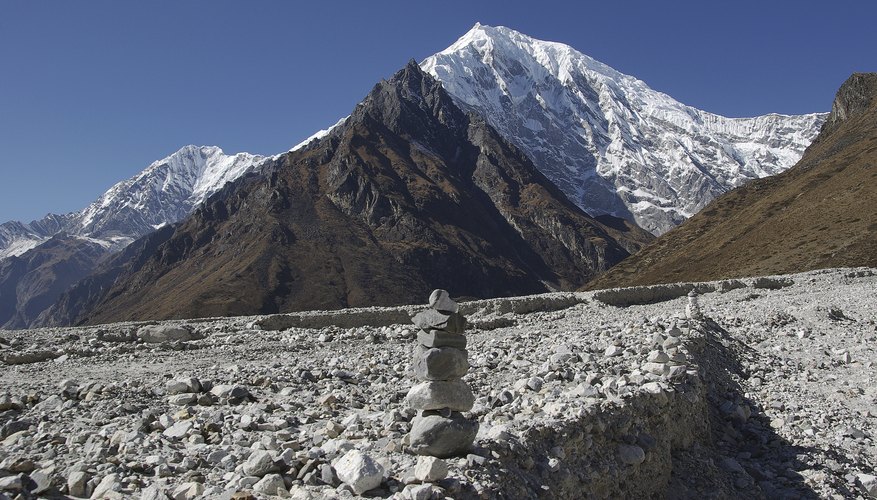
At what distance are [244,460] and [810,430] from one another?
35.1 feet

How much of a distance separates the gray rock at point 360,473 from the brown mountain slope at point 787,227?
66.1 m

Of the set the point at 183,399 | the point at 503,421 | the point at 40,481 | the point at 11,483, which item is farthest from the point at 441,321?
the point at 183,399

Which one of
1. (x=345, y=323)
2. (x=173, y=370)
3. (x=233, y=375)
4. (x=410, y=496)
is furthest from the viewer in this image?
(x=345, y=323)

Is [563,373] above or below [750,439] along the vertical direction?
above

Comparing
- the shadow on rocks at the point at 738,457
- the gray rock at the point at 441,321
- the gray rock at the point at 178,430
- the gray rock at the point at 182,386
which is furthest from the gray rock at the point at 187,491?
the shadow on rocks at the point at 738,457

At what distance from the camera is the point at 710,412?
12.3 meters

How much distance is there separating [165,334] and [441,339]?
21.3 metres

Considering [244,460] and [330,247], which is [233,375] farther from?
[330,247]

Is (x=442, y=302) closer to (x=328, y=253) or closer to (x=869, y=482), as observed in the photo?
(x=869, y=482)

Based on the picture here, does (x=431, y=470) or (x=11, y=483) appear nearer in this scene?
(x=431, y=470)

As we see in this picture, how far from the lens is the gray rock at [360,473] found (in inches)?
254

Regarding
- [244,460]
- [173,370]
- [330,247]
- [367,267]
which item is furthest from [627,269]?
[244,460]

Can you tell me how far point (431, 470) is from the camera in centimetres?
651

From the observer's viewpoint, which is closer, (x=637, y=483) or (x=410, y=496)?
(x=410, y=496)
